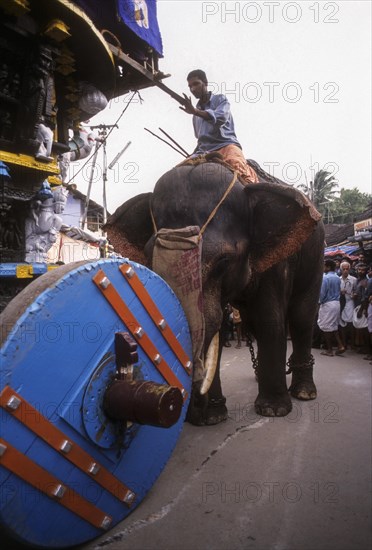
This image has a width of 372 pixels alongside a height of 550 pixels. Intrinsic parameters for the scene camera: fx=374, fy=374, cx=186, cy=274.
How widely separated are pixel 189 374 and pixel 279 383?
68.2 inches

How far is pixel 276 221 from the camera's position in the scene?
2.99 m

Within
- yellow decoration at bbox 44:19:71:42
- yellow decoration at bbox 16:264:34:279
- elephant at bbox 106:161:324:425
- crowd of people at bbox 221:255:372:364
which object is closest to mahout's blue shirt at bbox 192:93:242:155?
elephant at bbox 106:161:324:425

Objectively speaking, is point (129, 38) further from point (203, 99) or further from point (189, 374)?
point (189, 374)

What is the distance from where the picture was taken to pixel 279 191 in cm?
295

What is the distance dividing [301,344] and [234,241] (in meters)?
2.34

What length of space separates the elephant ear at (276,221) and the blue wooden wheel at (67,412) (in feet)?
4.81

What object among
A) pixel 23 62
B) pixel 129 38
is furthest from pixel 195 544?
pixel 129 38

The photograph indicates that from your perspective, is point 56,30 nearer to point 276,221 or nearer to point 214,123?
point 214,123

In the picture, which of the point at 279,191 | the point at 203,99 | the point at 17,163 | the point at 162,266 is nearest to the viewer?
the point at 162,266

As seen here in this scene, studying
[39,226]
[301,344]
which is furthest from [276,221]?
[39,226]

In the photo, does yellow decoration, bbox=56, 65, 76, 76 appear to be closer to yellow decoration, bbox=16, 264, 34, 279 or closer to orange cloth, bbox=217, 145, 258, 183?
yellow decoration, bbox=16, 264, 34, 279

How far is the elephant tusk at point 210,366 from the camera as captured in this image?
2.16m

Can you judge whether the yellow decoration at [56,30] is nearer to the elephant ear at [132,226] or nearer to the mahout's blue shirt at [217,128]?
the mahout's blue shirt at [217,128]

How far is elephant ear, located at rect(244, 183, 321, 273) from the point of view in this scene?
9.46 feet
